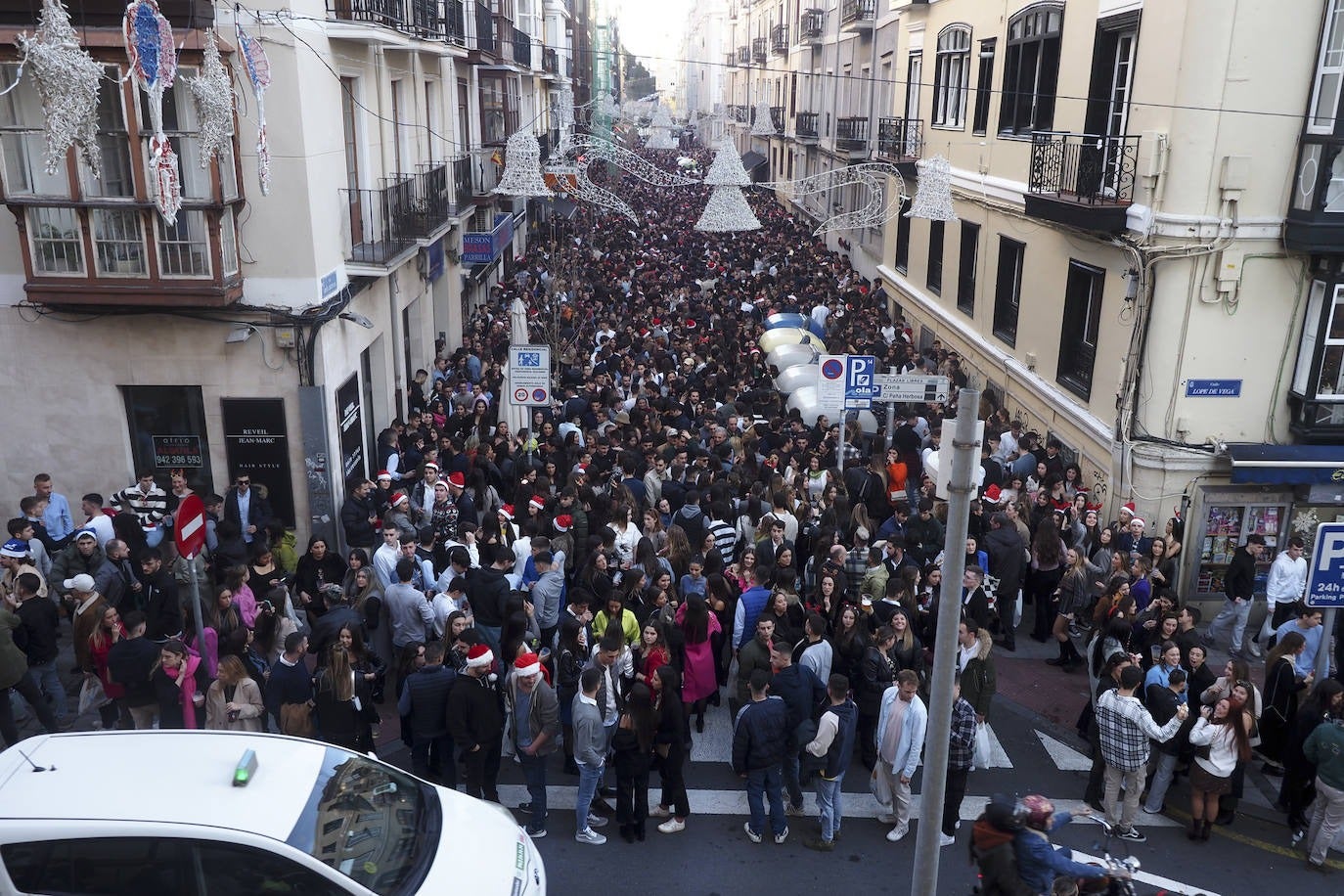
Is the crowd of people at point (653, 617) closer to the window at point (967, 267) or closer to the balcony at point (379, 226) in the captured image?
the balcony at point (379, 226)

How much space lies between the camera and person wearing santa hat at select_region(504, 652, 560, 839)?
749cm

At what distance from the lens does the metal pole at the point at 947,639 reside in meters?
5.55

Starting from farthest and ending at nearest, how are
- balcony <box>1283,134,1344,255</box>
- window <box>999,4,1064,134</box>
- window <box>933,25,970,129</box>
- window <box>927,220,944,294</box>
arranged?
window <box>927,220,944,294</box> < window <box>933,25,970,129</box> < window <box>999,4,1064,134</box> < balcony <box>1283,134,1344,255</box>

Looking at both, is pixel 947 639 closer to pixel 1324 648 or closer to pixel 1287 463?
pixel 1324 648

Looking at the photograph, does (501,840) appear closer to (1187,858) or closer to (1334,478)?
(1187,858)

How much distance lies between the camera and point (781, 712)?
292 inches

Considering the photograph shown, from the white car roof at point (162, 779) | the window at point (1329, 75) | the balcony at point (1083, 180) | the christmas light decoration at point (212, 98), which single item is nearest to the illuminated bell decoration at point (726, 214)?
the balcony at point (1083, 180)

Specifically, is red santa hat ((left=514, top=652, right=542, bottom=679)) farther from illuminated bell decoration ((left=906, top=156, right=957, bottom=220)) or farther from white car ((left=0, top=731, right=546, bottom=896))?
illuminated bell decoration ((left=906, top=156, right=957, bottom=220))

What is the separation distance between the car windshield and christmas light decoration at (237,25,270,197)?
24.6 ft

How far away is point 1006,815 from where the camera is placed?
236 inches

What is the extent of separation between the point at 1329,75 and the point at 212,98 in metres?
11.8

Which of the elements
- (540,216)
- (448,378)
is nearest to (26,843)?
(448,378)

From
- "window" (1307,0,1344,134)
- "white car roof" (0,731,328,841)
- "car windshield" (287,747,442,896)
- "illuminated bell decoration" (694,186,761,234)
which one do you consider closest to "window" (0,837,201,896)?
"white car roof" (0,731,328,841)

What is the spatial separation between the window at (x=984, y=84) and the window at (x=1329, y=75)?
7.75 m
